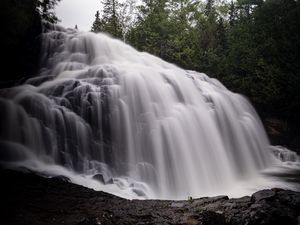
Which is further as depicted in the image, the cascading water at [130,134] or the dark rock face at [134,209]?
the cascading water at [130,134]

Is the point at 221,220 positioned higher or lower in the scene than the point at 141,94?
lower

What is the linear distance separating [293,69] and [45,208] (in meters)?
19.5

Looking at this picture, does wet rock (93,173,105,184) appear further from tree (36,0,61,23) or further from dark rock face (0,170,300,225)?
Answer: tree (36,0,61,23)

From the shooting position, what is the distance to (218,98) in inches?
705

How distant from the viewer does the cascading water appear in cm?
1027

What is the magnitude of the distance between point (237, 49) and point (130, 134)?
54.2 feet

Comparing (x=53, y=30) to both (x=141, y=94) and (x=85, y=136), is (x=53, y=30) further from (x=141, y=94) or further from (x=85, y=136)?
(x=85, y=136)

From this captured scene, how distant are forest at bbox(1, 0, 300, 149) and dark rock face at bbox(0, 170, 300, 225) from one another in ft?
20.3

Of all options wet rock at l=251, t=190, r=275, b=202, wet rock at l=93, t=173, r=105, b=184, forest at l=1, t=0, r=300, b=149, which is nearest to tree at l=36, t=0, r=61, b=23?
forest at l=1, t=0, r=300, b=149

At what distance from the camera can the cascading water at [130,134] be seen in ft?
33.7

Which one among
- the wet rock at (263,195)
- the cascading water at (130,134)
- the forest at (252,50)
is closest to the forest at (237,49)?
the forest at (252,50)

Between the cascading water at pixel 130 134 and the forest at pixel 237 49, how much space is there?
187cm

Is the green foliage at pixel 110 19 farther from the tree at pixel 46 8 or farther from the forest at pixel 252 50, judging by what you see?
the tree at pixel 46 8

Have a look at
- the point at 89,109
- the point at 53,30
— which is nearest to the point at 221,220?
the point at 89,109
